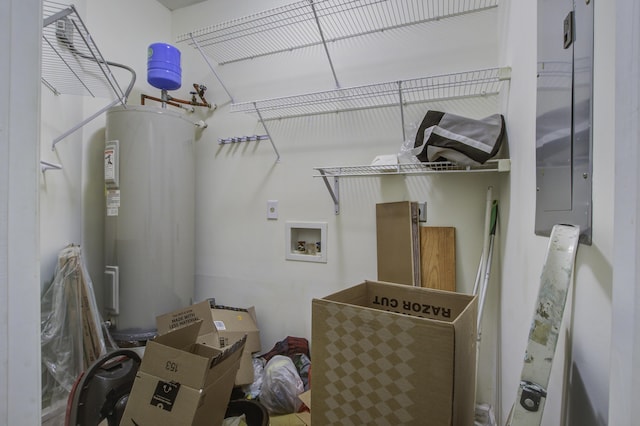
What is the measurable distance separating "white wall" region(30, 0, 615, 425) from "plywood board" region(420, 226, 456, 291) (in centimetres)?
6

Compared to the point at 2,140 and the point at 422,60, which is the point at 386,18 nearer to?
the point at 422,60

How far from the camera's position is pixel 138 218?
1.89 m

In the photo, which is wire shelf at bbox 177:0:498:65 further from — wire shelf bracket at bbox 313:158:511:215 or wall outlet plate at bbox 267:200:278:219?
wall outlet plate at bbox 267:200:278:219

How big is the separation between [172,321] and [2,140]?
1671 millimetres

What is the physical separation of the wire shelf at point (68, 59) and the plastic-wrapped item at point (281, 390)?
6.18 feet

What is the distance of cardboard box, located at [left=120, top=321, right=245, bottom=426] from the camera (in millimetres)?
1126

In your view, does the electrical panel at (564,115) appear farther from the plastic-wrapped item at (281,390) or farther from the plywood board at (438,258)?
the plastic-wrapped item at (281,390)

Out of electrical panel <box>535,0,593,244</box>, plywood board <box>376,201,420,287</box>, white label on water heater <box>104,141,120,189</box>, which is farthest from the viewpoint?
white label on water heater <box>104,141,120,189</box>

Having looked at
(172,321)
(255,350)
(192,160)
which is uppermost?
(192,160)

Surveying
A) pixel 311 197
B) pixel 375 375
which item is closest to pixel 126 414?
pixel 375 375

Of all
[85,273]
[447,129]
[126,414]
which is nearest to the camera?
[126,414]

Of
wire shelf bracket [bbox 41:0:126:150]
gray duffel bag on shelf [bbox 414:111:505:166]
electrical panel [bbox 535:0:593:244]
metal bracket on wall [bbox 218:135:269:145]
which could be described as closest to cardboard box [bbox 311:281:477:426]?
electrical panel [bbox 535:0:593:244]

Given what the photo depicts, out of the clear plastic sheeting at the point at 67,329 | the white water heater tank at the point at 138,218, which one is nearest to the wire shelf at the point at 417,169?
the white water heater tank at the point at 138,218

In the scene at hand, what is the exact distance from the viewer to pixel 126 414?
3.85 feet
